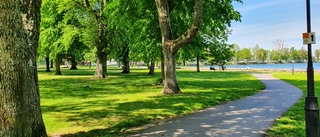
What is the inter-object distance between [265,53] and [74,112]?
13952cm

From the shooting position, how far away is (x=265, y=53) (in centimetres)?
13800

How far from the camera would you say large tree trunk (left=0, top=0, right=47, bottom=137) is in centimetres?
511

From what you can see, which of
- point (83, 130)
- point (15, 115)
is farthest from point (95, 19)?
point (15, 115)

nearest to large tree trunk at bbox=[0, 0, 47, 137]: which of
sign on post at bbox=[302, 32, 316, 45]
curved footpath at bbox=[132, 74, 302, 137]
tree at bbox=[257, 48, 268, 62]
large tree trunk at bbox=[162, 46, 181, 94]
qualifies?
curved footpath at bbox=[132, 74, 302, 137]

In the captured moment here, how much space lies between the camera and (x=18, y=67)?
5.29 metres

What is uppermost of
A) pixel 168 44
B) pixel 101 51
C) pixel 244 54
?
pixel 244 54

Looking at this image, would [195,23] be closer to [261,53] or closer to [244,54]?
[244,54]

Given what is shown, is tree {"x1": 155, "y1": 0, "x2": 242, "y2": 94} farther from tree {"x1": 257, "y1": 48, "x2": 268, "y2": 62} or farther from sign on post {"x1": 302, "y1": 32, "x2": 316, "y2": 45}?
tree {"x1": 257, "y1": 48, "x2": 268, "y2": 62}

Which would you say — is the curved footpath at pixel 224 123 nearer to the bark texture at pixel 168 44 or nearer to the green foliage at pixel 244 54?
the bark texture at pixel 168 44

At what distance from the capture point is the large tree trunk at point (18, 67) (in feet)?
16.8

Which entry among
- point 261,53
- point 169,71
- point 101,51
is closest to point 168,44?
point 169,71

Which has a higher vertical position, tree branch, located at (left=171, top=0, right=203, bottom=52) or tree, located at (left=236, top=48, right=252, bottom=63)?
tree, located at (left=236, top=48, right=252, bottom=63)

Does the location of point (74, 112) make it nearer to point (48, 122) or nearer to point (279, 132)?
point (48, 122)

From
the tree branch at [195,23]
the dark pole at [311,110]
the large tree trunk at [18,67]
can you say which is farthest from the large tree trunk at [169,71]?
the large tree trunk at [18,67]
